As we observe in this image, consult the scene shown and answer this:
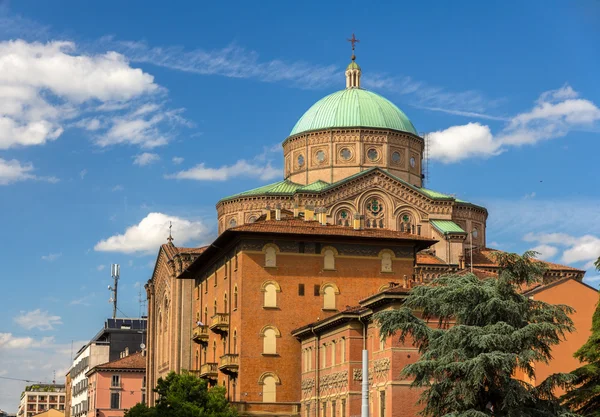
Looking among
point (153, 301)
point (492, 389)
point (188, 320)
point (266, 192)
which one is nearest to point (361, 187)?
point (266, 192)

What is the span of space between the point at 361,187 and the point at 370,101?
12.1 m

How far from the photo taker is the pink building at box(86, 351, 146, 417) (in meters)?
106

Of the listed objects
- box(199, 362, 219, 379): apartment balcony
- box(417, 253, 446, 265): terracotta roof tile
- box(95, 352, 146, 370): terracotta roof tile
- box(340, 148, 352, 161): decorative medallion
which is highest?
box(340, 148, 352, 161): decorative medallion

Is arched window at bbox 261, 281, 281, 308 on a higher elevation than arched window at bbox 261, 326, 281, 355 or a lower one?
higher

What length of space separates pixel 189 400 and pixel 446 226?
99.3 feet

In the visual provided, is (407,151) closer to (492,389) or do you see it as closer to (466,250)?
(466,250)

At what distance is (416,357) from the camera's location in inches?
1935

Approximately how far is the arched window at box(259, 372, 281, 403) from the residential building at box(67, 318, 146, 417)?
58.9 m

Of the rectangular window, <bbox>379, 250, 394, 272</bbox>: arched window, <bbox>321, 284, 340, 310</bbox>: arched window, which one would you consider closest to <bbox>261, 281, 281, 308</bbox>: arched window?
<bbox>321, 284, 340, 310</bbox>: arched window

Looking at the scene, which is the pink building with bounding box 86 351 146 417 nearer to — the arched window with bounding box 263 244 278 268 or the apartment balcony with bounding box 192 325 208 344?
the apartment balcony with bounding box 192 325 208 344

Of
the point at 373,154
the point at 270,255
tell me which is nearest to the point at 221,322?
the point at 270,255

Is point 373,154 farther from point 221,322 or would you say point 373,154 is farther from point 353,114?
point 221,322

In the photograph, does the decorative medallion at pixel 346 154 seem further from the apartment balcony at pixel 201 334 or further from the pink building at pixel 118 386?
the pink building at pixel 118 386

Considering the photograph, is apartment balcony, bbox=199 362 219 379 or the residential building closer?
apartment balcony, bbox=199 362 219 379
